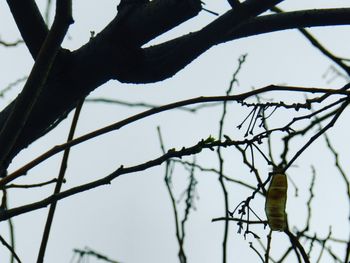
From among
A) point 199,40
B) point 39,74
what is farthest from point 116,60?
point 39,74

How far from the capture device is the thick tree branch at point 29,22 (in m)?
1.54

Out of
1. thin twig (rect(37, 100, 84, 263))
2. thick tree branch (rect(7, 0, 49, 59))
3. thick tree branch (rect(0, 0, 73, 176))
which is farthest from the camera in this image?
thin twig (rect(37, 100, 84, 263))

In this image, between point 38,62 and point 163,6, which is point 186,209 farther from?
point 38,62

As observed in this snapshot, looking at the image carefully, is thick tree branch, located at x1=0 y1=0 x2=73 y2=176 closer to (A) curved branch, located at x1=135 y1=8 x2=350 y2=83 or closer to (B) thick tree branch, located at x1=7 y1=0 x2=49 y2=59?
(B) thick tree branch, located at x1=7 y1=0 x2=49 y2=59

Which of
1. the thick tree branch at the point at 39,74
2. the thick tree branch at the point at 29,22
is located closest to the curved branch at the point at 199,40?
the thick tree branch at the point at 29,22

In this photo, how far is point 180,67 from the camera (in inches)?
64.7

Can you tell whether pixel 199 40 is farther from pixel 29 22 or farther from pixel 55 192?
pixel 55 192

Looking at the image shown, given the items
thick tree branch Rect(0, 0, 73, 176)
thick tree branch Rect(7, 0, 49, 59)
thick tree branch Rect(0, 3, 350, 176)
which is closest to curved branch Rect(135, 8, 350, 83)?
thick tree branch Rect(0, 3, 350, 176)

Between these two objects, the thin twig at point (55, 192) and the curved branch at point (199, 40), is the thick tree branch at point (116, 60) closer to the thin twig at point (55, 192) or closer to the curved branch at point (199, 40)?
the curved branch at point (199, 40)

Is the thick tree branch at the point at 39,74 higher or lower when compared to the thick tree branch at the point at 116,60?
lower

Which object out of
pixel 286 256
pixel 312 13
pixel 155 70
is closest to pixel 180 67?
pixel 155 70

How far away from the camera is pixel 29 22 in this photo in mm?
1561

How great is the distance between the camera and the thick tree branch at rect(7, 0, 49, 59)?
154cm

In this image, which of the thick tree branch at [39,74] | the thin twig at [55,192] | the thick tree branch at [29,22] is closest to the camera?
the thick tree branch at [39,74]
